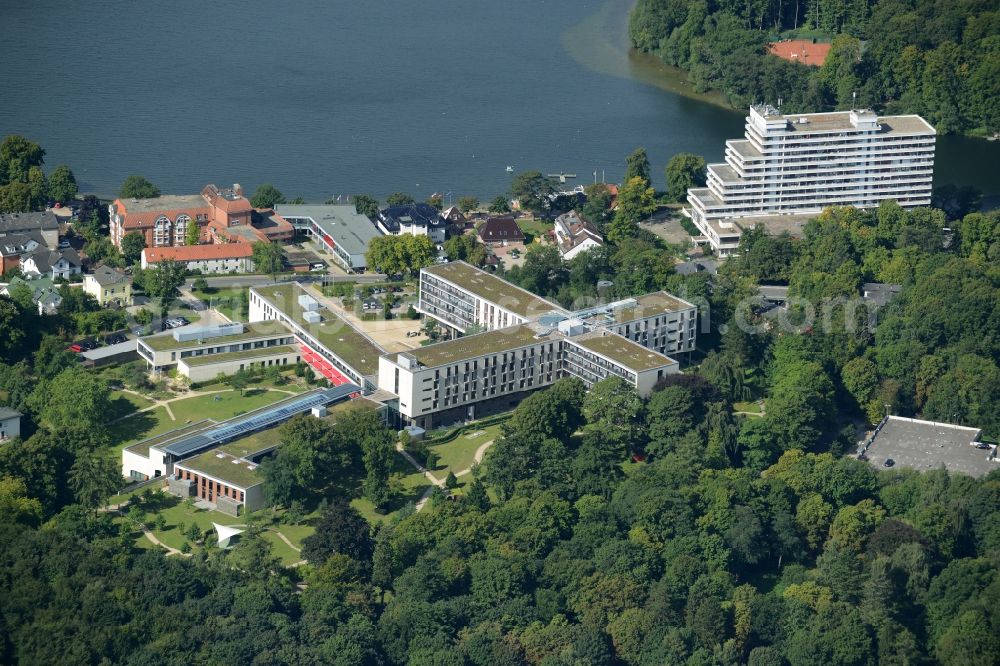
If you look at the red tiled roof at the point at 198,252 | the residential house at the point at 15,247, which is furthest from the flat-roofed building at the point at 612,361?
the residential house at the point at 15,247

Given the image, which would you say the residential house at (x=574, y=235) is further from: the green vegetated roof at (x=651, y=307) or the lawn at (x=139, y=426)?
the lawn at (x=139, y=426)

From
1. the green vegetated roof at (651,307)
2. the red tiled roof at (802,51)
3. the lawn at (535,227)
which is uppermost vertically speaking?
the red tiled roof at (802,51)

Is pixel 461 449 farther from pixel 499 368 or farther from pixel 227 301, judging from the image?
pixel 227 301

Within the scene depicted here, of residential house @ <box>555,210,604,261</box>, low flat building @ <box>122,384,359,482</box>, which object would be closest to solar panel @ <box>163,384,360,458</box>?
low flat building @ <box>122,384,359,482</box>

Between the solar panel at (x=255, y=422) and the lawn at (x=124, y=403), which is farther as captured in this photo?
the lawn at (x=124, y=403)

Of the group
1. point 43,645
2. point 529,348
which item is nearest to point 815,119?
point 529,348
